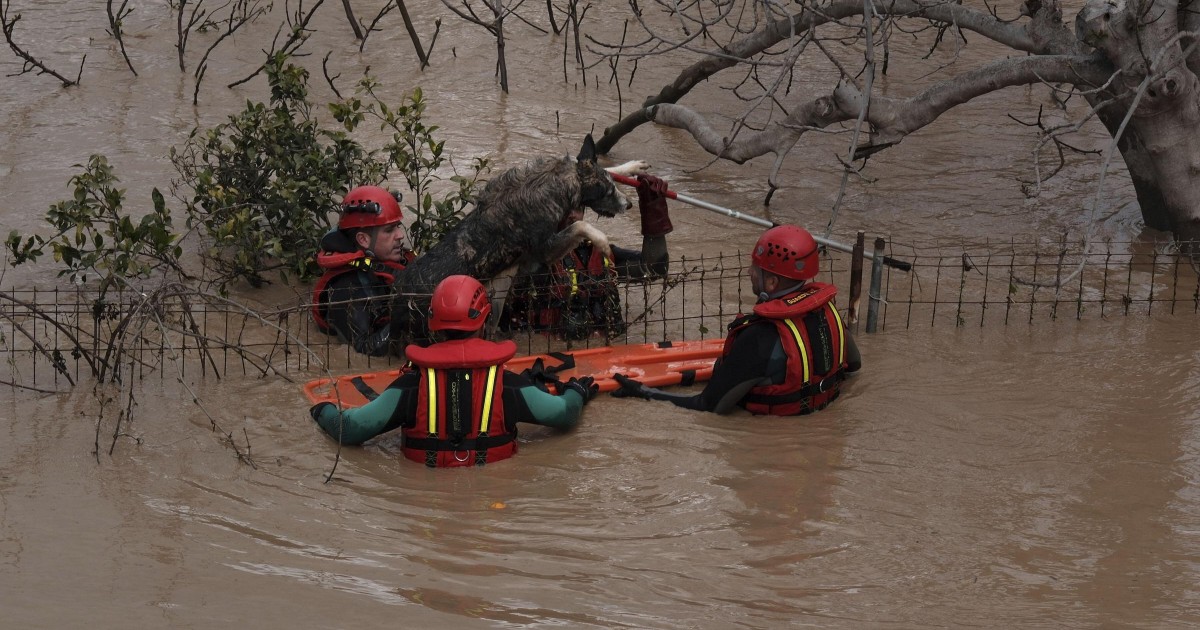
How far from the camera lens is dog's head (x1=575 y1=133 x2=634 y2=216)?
23.9 ft

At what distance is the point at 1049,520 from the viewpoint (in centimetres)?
521

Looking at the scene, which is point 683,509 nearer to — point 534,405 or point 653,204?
point 534,405

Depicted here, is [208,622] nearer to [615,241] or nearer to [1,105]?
[615,241]

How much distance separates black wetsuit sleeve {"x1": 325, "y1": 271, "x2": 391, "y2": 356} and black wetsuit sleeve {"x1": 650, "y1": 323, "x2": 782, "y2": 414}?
6.79 feet

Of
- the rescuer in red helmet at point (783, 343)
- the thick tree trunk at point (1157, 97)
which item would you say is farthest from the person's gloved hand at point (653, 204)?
the thick tree trunk at point (1157, 97)

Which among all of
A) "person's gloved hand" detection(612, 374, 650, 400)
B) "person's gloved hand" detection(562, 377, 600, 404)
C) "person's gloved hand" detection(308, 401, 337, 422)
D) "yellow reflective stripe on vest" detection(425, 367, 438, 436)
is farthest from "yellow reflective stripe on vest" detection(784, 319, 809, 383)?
"person's gloved hand" detection(308, 401, 337, 422)

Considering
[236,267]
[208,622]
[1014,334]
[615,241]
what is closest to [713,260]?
[615,241]

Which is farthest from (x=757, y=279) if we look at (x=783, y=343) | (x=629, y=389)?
(x=629, y=389)

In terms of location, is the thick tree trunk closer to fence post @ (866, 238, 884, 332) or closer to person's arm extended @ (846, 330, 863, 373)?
fence post @ (866, 238, 884, 332)

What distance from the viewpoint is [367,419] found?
5766 mm

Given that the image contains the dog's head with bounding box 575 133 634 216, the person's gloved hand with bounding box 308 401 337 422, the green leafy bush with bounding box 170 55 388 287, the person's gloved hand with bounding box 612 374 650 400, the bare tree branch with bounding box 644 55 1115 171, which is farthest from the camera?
the bare tree branch with bounding box 644 55 1115 171

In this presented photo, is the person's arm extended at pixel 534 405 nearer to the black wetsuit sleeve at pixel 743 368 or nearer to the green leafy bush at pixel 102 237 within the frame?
the black wetsuit sleeve at pixel 743 368

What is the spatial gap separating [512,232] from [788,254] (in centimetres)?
167

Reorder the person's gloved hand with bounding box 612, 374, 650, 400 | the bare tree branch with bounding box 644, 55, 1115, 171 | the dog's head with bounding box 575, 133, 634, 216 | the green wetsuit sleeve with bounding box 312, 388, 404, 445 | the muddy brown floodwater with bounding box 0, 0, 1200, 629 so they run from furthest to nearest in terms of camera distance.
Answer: the bare tree branch with bounding box 644, 55, 1115, 171
the dog's head with bounding box 575, 133, 634, 216
the person's gloved hand with bounding box 612, 374, 650, 400
the green wetsuit sleeve with bounding box 312, 388, 404, 445
the muddy brown floodwater with bounding box 0, 0, 1200, 629
